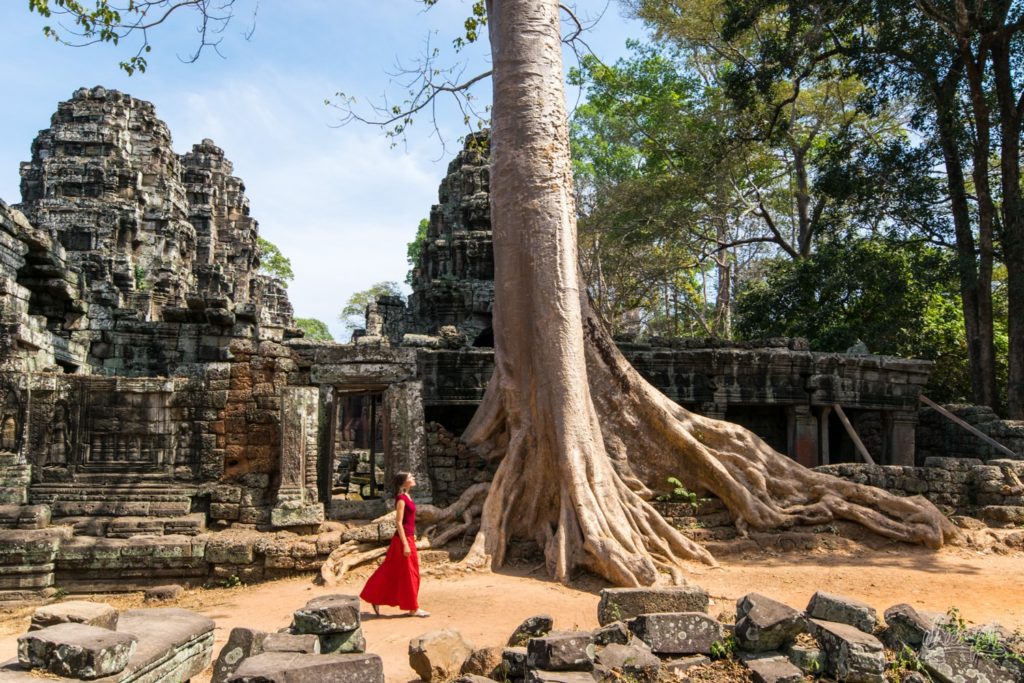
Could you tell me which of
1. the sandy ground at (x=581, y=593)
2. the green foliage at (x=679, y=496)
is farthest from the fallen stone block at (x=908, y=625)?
the green foliage at (x=679, y=496)

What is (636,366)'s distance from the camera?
1145 cm

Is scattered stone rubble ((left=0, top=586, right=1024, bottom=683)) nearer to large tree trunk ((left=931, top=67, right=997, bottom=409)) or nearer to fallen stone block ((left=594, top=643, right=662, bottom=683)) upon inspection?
fallen stone block ((left=594, top=643, right=662, bottom=683))

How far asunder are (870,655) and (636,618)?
47.1 inches

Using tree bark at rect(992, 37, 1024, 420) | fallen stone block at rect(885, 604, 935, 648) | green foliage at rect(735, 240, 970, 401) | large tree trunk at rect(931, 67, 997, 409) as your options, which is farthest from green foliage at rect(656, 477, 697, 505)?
green foliage at rect(735, 240, 970, 401)

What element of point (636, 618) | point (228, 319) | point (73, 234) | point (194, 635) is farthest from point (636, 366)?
point (73, 234)

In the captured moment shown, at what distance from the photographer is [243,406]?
790 centimetres

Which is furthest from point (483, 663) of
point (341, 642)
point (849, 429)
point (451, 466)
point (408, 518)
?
point (849, 429)

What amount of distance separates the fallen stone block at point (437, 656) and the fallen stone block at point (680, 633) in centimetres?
100

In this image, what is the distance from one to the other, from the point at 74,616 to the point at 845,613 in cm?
402

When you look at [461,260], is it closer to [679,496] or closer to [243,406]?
[243,406]

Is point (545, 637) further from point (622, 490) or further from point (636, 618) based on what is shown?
point (622, 490)

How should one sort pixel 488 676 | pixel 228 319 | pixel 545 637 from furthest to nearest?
pixel 228 319 → pixel 488 676 → pixel 545 637

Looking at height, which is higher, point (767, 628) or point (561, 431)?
point (561, 431)

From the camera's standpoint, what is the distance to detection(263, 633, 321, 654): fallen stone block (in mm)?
3947
